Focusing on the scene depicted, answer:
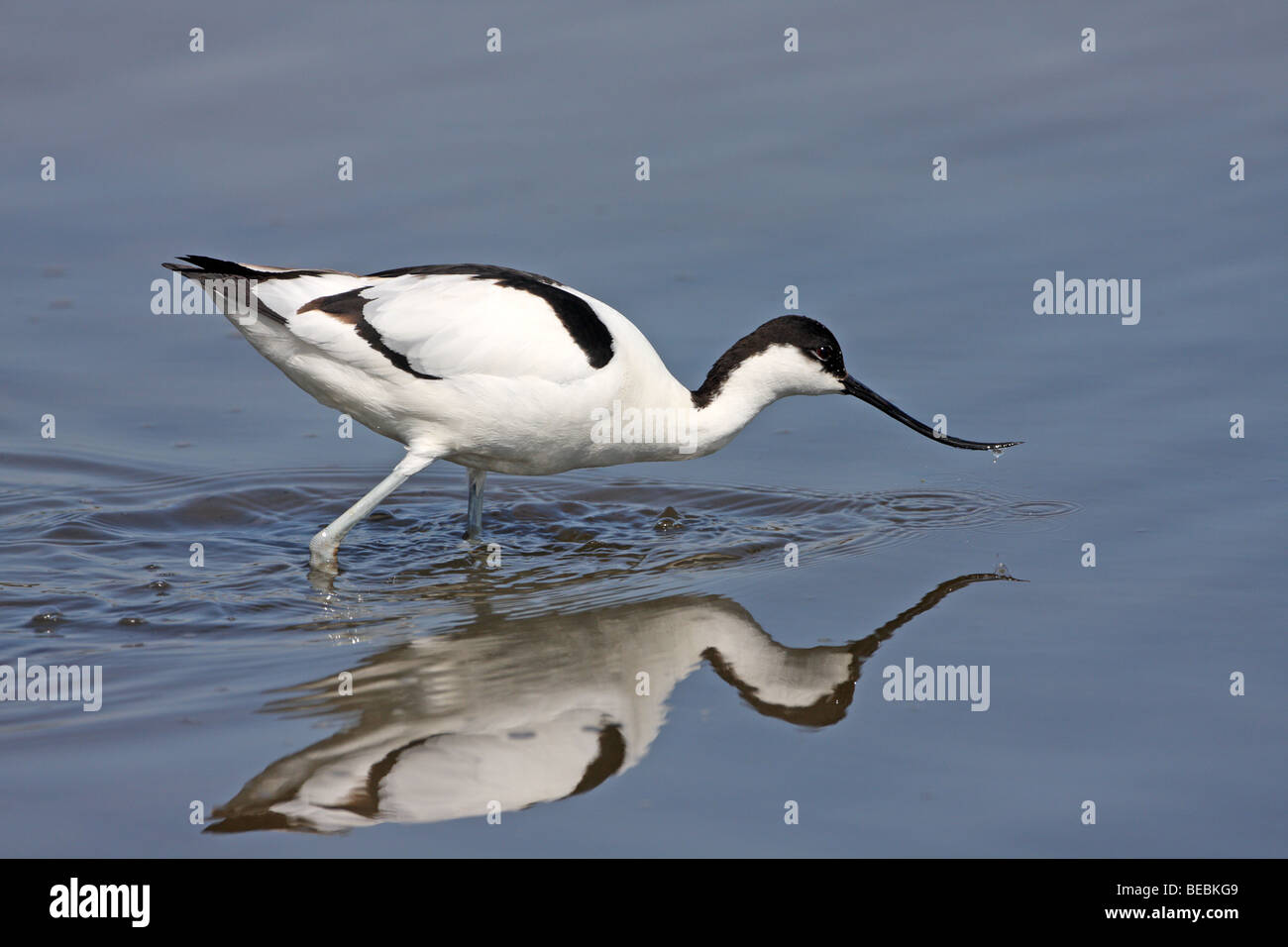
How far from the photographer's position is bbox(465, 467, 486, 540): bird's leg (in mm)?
7594

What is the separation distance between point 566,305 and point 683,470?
1705 millimetres

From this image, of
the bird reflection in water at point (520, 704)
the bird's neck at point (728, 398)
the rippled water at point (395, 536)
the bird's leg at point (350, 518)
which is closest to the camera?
the bird reflection in water at point (520, 704)

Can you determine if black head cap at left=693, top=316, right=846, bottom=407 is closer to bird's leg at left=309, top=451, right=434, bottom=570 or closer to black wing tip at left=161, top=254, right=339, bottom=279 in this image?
bird's leg at left=309, top=451, right=434, bottom=570

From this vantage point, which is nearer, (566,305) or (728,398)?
(566,305)

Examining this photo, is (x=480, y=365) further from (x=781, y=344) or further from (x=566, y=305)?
(x=781, y=344)

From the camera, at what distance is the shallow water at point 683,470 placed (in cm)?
512

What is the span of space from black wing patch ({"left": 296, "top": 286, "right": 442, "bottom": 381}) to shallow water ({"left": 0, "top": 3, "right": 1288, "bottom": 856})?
0.94 m

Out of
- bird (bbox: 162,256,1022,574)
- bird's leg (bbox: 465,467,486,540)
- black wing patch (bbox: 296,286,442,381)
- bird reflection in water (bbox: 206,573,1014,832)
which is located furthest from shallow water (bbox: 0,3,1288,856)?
black wing patch (bbox: 296,286,442,381)

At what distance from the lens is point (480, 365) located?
6.87 m

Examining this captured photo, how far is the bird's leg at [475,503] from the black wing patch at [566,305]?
96 centimetres

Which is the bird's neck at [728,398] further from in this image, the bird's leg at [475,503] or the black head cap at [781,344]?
the bird's leg at [475,503]

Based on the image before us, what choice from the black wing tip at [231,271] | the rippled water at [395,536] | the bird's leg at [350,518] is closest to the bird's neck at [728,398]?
the rippled water at [395,536]

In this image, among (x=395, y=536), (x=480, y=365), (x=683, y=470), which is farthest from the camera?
(x=683, y=470)

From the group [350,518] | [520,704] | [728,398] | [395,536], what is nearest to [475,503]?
[395,536]
